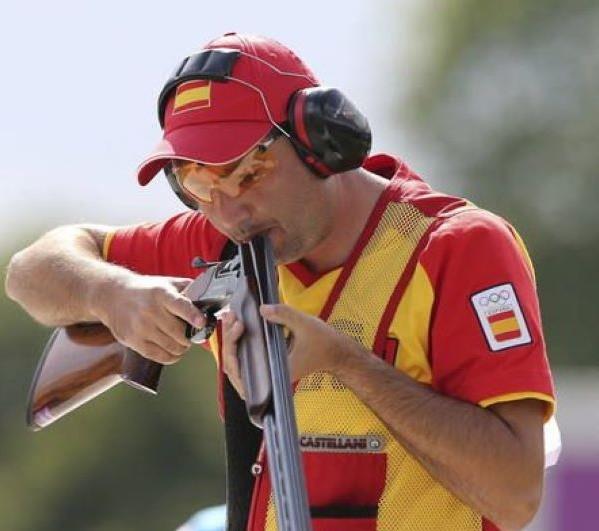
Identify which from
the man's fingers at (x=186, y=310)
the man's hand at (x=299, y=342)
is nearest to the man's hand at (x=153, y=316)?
the man's fingers at (x=186, y=310)

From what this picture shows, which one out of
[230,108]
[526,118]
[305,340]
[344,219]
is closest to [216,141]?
[230,108]

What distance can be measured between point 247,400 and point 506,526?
0.79 meters

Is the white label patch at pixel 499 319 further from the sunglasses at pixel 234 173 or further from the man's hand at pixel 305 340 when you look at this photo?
the sunglasses at pixel 234 173

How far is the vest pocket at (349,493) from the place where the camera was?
524 cm

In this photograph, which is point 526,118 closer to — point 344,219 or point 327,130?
point 344,219

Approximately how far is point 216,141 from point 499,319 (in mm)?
865

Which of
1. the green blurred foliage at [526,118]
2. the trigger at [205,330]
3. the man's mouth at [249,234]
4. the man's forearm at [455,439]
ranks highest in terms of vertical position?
the man's mouth at [249,234]

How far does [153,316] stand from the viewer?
5.47m

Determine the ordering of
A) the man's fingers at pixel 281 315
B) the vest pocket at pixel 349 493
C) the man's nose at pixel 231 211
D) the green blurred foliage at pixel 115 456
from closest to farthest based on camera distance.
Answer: the man's fingers at pixel 281 315 < the vest pocket at pixel 349 493 < the man's nose at pixel 231 211 < the green blurred foliage at pixel 115 456

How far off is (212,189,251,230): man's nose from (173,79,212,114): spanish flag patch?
0.23m

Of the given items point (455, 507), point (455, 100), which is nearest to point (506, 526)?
point (455, 507)

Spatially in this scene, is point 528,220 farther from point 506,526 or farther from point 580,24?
point 506,526

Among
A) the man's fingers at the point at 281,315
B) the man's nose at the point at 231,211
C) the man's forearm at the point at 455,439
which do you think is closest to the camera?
the man's fingers at the point at 281,315

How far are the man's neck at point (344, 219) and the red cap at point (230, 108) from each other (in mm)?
265
